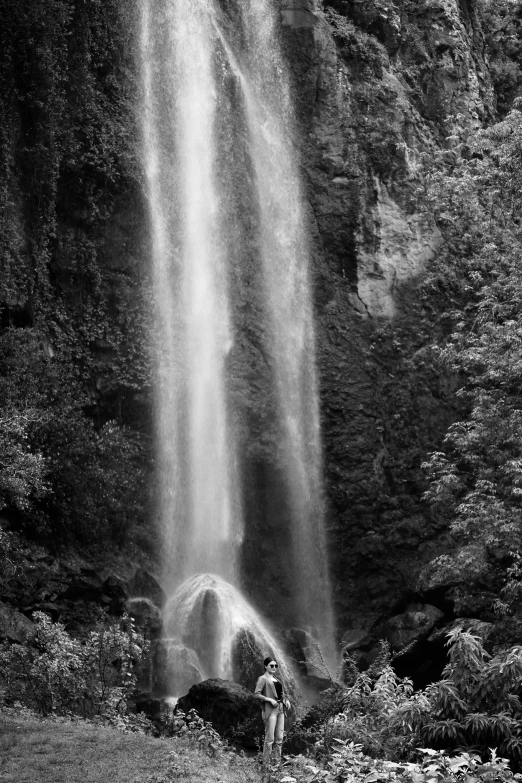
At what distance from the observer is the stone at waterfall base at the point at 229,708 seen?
1282cm

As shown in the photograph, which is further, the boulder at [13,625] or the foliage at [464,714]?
the boulder at [13,625]

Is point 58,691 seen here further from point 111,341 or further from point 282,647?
point 111,341

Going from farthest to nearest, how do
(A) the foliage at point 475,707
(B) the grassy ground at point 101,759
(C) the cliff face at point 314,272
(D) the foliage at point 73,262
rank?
(C) the cliff face at point 314,272, (D) the foliage at point 73,262, (B) the grassy ground at point 101,759, (A) the foliage at point 475,707

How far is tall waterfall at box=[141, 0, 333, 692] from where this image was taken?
1955cm

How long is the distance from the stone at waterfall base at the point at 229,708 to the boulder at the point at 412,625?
5.35m

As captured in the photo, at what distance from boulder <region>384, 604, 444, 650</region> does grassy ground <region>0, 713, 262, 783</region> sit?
28.7 ft

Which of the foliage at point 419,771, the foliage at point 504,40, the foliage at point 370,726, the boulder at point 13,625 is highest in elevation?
the foliage at point 504,40

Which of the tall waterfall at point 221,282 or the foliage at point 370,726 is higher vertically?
the tall waterfall at point 221,282

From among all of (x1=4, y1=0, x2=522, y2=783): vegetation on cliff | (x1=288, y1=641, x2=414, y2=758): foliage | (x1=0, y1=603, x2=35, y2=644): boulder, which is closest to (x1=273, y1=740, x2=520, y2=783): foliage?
(x1=288, y1=641, x2=414, y2=758): foliage

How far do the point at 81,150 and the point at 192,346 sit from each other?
5.36m

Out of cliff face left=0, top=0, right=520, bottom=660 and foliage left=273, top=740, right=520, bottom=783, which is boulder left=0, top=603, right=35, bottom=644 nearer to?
cliff face left=0, top=0, right=520, bottom=660

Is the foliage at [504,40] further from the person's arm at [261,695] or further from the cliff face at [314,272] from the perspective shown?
the person's arm at [261,695]

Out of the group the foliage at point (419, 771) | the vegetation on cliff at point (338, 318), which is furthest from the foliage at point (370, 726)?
the vegetation on cliff at point (338, 318)

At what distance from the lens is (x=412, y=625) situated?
1805 centimetres
